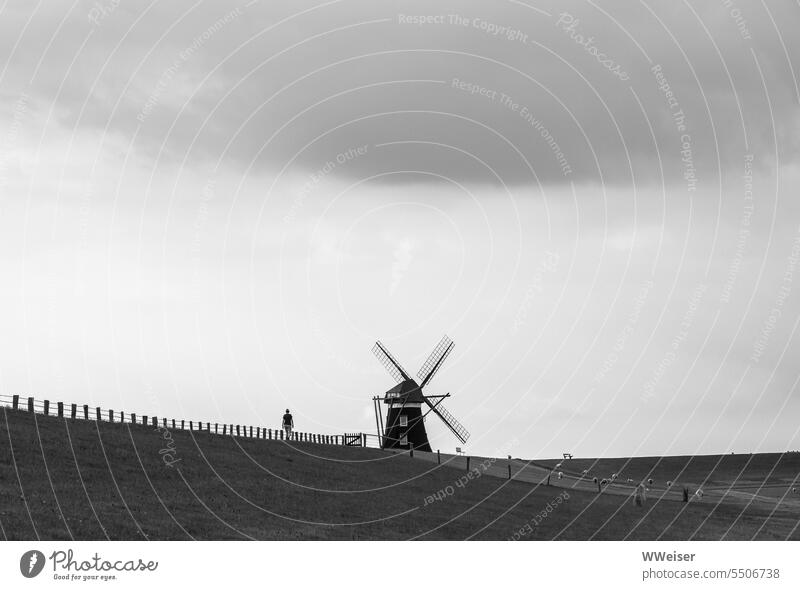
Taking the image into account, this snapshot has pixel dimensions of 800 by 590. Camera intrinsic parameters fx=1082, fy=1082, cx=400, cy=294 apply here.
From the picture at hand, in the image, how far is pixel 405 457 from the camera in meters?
76.9

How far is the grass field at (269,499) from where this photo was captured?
3338 centimetres

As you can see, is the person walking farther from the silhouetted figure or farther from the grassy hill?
the grassy hill

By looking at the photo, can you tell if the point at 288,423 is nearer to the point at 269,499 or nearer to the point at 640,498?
the point at 640,498

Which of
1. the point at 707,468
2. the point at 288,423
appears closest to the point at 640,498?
the point at 288,423

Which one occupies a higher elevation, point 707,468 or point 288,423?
point 707,468

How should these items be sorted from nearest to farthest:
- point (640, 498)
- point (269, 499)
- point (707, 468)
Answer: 1. point (269, 499)
2. point (640, 498)
3. point (707, 468)

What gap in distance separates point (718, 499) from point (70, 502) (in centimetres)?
5743

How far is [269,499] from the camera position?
41656mm

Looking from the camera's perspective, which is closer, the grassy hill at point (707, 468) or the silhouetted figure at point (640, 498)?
the silhouetted figure at point (640, 498)

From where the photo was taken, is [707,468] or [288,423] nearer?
[288,423]

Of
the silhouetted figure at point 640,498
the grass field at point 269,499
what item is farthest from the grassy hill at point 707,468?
the grass field at point 269,499

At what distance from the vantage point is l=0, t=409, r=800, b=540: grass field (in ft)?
109

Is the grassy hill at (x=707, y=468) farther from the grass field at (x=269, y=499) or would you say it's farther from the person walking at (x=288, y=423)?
the grass field at (x=269, y=499)
